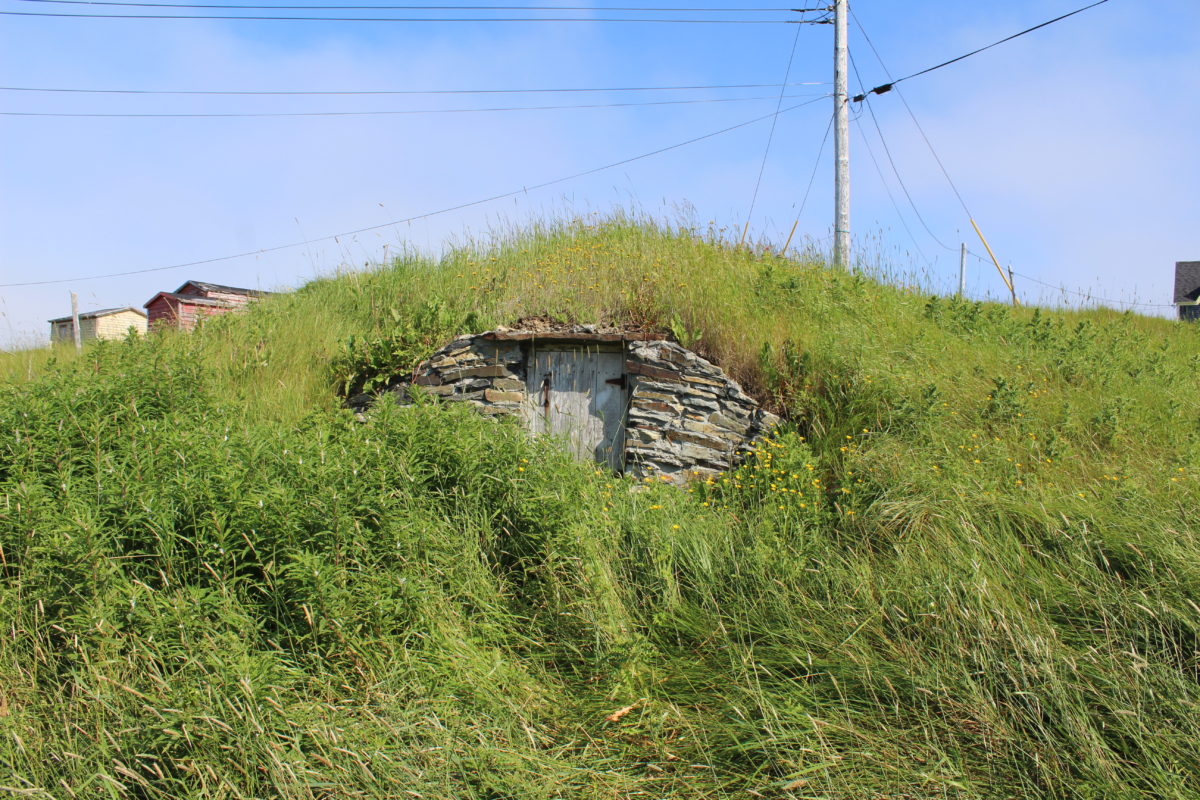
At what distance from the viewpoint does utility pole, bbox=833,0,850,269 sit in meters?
11.0

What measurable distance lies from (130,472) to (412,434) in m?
1.71

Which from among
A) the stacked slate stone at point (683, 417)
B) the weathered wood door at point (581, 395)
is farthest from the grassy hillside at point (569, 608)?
the weathered wood door at point (581, 395)

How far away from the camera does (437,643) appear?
411 cm

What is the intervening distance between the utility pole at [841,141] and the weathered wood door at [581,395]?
5090mm

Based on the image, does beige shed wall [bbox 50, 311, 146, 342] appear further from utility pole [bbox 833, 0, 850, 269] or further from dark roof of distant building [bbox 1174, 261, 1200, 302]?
dark roof of distant building [bbox 1174, 261, 1200, 302]

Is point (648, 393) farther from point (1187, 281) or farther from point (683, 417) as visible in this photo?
point (1187, 281)

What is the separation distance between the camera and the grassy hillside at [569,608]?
10.8 feet

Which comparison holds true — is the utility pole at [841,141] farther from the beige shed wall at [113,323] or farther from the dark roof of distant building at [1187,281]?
the dark roof of distant building at [1187,281]

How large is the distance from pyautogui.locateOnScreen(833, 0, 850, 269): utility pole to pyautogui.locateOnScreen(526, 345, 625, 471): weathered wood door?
16.7ft

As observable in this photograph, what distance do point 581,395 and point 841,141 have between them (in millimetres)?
6508

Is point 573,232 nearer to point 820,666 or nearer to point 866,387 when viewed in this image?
point 866,387

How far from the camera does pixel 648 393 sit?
7.06m

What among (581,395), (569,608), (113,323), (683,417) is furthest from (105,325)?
(569,608)

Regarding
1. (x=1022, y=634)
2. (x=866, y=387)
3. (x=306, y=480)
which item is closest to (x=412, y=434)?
(x=306, y=480)
